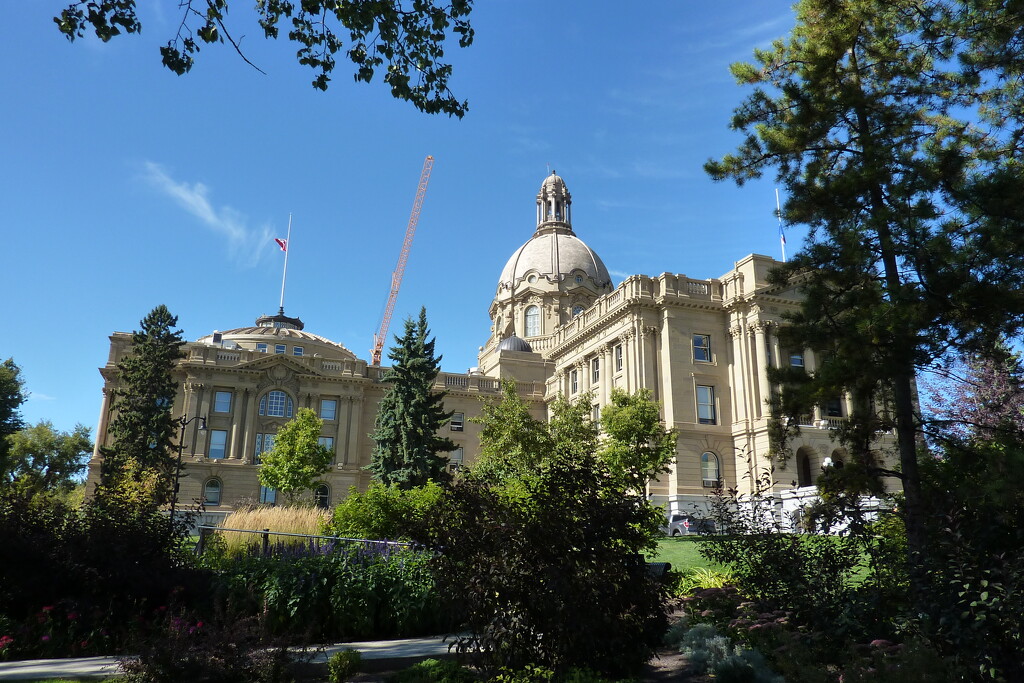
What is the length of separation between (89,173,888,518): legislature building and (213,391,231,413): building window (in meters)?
0.08

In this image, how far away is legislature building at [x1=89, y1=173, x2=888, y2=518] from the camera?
5038cm

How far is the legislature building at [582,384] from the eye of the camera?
165 feet

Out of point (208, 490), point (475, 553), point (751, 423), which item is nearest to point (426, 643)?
point (475, 553)

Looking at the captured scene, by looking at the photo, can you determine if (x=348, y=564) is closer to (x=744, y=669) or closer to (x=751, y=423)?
(x=744, y=669)

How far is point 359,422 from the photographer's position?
213ft

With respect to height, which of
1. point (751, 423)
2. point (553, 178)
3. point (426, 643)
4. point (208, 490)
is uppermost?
point (553, 178)

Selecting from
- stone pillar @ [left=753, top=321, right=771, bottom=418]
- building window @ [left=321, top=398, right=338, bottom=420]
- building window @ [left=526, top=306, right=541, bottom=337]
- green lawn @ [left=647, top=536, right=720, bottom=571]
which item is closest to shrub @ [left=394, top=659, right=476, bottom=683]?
green lawn @ [left=647, top=536, right=720, bottom=571]

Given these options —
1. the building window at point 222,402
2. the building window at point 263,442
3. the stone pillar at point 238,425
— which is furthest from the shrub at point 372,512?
the building window at point 222,402

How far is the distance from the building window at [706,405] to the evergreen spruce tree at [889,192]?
39.3 metres

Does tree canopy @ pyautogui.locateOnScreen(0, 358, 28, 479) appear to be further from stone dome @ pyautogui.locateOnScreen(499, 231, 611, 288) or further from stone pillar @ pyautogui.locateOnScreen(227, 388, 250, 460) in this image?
stone dome @ pyautogui.locateOnScreen(499, 231, 611, 288)

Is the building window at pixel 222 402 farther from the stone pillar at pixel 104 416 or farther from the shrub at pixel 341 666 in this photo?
the shrub at pixel 341 666

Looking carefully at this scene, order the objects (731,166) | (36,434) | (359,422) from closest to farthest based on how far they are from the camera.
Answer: (731,166), (359,422), (36,434)

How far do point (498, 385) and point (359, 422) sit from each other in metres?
A: 12.4

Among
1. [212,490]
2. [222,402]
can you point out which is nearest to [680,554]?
[212,490]
